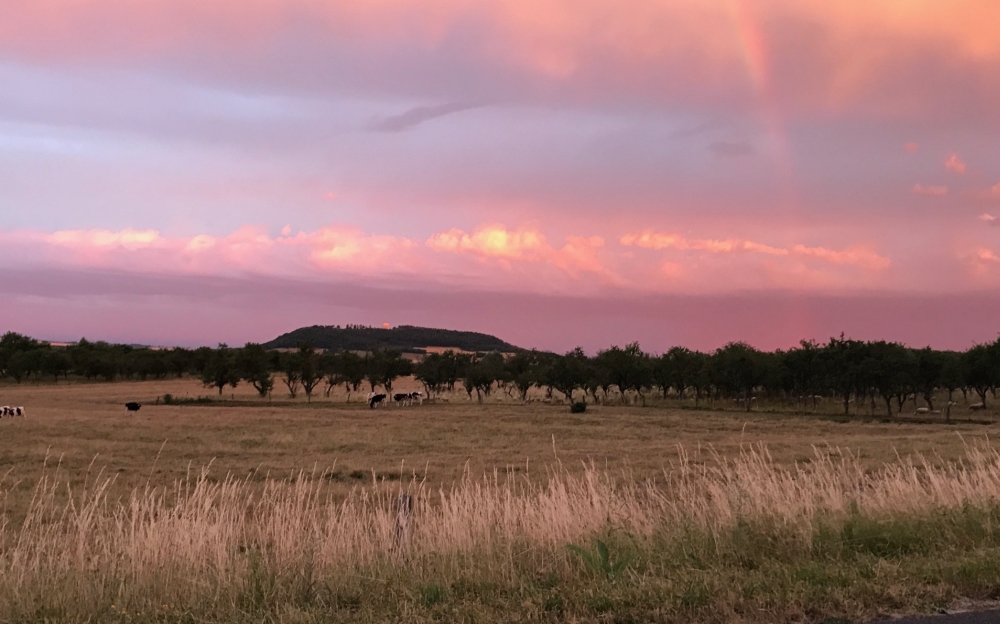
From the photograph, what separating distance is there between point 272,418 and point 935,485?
A: 2129 inches

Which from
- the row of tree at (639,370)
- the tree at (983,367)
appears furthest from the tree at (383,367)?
the tree at (983,367)

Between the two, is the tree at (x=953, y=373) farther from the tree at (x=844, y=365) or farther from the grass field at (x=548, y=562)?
the grass field at (x=548, y=562)

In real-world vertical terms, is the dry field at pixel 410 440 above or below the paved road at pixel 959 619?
below

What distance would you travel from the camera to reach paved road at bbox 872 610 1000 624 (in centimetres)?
559

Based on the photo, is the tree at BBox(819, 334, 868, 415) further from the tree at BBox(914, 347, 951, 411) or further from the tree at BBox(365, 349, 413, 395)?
the tree at BBox(365, 349, 413, 395)

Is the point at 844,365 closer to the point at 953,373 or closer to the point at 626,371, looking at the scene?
the point at 953,373

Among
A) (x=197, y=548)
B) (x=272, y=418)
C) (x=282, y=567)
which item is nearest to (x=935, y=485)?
(x=282, y=567)

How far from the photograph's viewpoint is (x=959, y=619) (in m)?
5.65

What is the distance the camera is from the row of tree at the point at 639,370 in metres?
70.0

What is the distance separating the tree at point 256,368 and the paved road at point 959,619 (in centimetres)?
8983

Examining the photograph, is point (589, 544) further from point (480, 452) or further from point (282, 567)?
point (480, 452)

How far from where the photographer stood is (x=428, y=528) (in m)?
9.02

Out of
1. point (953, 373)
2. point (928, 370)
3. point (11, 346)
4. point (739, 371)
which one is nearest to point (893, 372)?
point (928, 370)

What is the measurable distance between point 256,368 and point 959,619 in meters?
91.0
